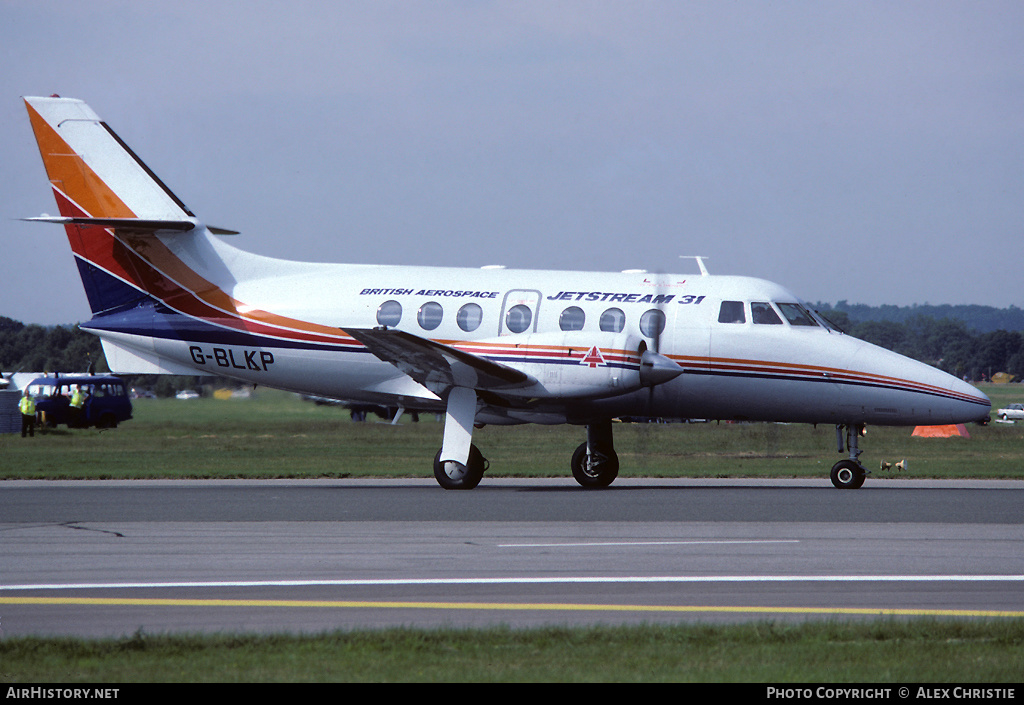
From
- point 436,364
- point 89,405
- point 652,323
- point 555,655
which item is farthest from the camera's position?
point 89,405

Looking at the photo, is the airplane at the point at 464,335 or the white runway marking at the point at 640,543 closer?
the white runway marking at the point at 640,543

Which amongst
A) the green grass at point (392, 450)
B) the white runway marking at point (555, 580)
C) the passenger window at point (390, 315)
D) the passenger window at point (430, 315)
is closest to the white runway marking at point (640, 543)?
the white runway marking at point (555, 580)

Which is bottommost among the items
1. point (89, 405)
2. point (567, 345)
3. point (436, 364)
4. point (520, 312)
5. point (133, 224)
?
point (89, 405)

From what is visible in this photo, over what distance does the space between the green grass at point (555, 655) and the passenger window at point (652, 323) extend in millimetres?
13094

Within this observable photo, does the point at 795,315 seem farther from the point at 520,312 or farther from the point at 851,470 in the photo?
the point at 520,312

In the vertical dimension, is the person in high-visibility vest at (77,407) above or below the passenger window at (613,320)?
below

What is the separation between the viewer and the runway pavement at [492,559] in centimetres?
916

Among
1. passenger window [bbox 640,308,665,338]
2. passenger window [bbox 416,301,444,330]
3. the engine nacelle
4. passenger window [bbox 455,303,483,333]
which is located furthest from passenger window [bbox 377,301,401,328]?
passenger window [bbox 640,308,665,338]

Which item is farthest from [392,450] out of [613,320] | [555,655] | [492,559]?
[555,655]

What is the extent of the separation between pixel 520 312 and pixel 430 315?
5.75ft

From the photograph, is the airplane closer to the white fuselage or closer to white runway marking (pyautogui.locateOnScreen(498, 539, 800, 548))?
the white fuselage

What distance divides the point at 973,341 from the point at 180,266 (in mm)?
157349

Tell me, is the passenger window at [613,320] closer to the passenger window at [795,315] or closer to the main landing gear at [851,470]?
the passenger window at [795,315]

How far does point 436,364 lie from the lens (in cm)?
2075
